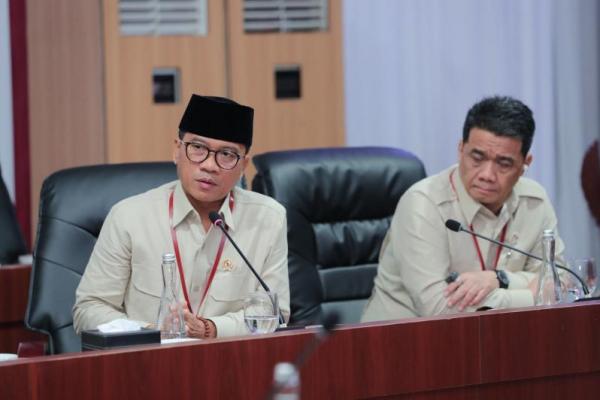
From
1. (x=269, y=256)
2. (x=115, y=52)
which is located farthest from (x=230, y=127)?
(x=115, y=52)

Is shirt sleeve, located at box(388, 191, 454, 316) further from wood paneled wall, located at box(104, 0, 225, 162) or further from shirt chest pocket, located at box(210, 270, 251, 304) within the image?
wood paneled wall, located at box(104, 0, 225, 162)

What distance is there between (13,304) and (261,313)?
1242mm

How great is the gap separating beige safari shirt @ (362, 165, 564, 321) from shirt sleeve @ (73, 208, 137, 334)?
2.57 feet

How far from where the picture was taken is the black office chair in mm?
3438

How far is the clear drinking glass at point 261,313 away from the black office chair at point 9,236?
→ 4.75ft

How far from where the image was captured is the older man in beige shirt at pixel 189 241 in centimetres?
276

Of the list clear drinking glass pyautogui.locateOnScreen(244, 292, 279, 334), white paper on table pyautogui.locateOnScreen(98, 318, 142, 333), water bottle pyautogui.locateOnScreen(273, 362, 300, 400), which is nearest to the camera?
water bottle pyautogui.locateOnScreen(273, 362, 300, 400)

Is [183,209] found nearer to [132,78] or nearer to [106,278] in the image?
[106,278]

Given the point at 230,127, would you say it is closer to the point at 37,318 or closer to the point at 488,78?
the point at 37,318

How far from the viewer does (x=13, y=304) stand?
3188 mm

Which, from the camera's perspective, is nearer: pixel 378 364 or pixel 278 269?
pixel 378 364

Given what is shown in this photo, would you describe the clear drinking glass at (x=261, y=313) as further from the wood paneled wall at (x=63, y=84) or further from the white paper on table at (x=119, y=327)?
the wood paneled wall at (x=63, y=84)

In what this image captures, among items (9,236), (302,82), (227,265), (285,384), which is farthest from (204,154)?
(302,82)

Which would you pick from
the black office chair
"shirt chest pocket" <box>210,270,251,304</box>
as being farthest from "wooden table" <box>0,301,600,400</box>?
the black office chair
